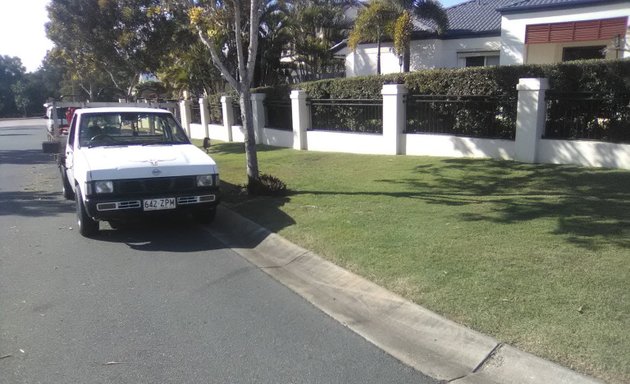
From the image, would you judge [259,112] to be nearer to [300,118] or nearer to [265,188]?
[300,118]

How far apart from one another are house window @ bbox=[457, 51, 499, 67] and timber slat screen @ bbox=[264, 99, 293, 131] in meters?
10.8

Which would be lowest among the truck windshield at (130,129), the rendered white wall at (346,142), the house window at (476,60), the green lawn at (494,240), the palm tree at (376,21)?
the green lawn at (494,240)

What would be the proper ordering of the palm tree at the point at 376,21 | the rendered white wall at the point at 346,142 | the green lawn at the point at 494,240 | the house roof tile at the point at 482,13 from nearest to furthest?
the green lawn at the point at 494,240 < the rendered white wall at the point at 346,142 < the house roof tile at the point at 482,13 < the palm tree at the point at 376,21

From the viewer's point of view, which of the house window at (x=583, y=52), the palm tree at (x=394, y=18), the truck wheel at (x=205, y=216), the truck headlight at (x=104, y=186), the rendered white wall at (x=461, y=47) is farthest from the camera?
the rendered white wall at (x=461, y=47)

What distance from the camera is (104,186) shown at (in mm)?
6371

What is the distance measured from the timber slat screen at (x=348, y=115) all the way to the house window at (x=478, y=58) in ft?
37.3

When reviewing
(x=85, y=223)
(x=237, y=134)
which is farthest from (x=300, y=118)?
(x=85, y=223)

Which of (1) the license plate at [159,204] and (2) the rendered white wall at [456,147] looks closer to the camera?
(1) the license plate at [159,204]

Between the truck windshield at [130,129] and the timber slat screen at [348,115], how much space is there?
275 inches

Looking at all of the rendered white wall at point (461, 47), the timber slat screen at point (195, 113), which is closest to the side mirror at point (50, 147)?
the timber slat screen at point (195, 113)

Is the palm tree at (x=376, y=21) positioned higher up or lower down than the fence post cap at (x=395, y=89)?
higher up

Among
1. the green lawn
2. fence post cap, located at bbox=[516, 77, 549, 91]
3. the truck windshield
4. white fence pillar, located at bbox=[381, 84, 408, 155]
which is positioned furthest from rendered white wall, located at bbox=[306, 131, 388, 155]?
the truck windshield

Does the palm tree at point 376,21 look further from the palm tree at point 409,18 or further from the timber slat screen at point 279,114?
the timber slat screen at point 279,114

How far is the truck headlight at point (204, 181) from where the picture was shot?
684 centimetres
